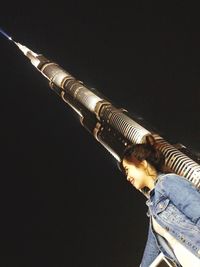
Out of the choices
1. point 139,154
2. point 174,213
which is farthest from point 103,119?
point 174,213

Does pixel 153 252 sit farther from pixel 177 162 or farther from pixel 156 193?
pixel 177 162

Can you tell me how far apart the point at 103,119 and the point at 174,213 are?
53948 mm

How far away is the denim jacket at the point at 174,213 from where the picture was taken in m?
5.28

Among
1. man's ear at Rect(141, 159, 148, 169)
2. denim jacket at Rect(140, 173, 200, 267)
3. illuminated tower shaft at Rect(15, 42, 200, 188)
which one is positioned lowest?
denim jacket at Rect(140, 173, 200, 267)

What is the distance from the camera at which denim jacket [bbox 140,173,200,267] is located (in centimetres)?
528

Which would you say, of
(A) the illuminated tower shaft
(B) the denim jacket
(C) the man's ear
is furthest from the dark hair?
(A) the illuminated tower shaft

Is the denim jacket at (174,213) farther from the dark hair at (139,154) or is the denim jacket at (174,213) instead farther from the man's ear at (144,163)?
the dark hair at (139,154)

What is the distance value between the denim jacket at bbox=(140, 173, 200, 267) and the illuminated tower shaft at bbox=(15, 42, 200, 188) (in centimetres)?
3246

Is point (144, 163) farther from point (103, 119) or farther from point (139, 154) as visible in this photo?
point (103, 119)

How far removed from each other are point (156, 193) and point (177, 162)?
37.5 metres

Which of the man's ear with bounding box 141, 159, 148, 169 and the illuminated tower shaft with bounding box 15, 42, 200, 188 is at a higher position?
the illuminated tower shaft with bounding box 15, 42, 200, 188

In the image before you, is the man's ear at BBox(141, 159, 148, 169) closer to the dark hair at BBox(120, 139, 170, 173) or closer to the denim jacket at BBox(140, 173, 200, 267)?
the dark hair at BBox(120, 139, 170, 173)

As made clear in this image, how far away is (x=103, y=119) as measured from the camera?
5947 centimetres

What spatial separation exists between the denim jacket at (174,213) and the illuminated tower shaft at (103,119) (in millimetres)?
32462
